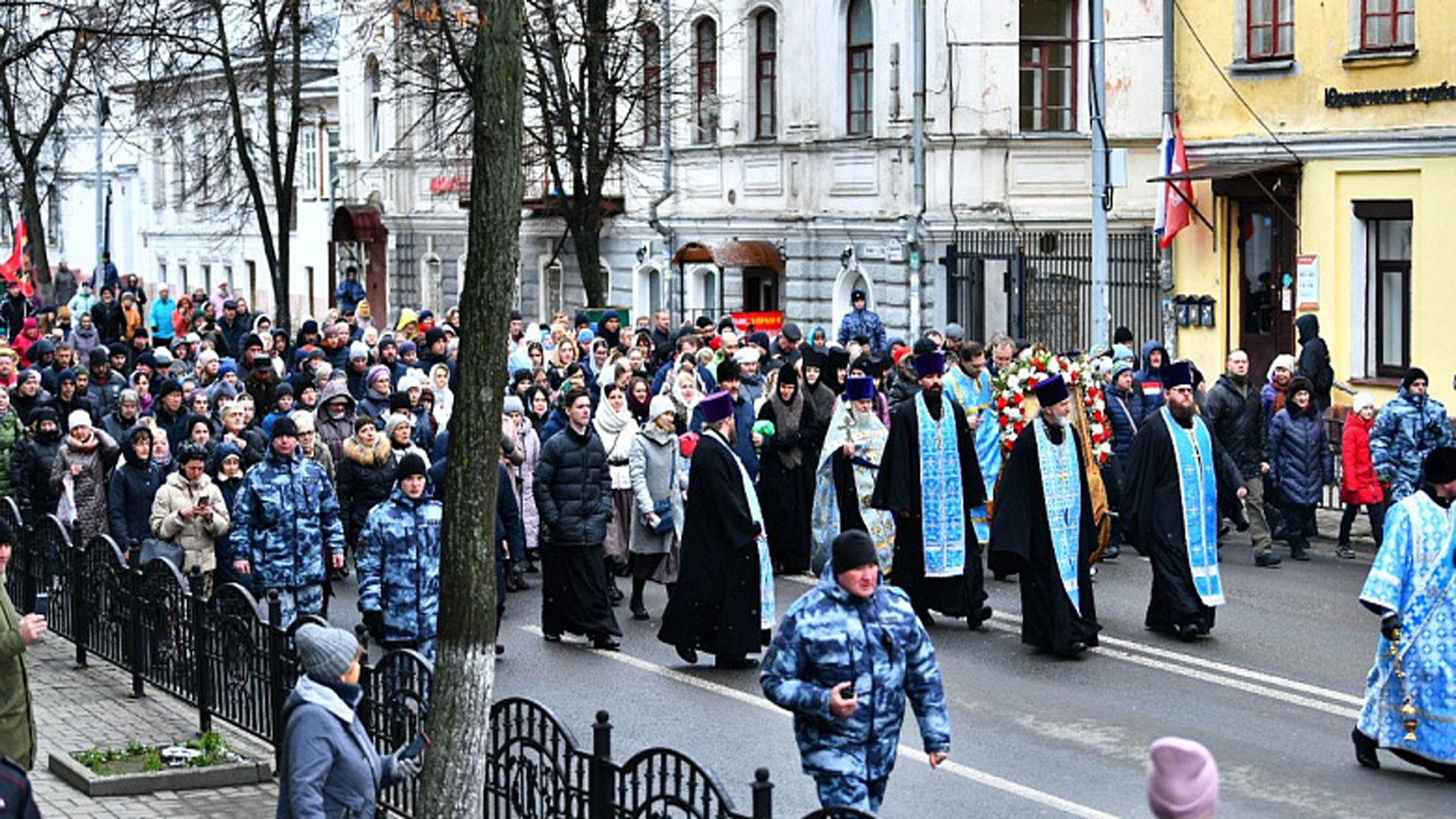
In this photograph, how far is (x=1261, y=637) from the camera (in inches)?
634

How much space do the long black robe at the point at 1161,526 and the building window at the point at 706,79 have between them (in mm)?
22948

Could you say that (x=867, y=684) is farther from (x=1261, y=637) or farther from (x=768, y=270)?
(x=768, y=270)

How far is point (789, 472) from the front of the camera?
19.4m

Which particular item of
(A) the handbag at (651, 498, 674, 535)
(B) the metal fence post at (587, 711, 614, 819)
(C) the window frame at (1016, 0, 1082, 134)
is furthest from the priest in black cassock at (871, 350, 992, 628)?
(C) the window frame at (1016, 0, 1082, 134)

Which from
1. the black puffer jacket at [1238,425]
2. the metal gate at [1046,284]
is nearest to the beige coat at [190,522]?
the black puffer jacket at [1238,425]

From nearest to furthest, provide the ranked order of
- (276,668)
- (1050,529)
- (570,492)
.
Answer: (276,668), (1050,529), (570,492)

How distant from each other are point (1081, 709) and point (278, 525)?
4.91m

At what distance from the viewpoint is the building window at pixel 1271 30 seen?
27.3 meters

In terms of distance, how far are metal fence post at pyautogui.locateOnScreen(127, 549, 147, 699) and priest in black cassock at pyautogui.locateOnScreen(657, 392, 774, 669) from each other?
316 centimetres

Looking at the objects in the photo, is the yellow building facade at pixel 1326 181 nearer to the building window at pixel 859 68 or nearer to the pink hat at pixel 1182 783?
the building window at pixel 859 68

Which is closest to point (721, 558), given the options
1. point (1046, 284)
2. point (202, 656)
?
point (202, 656)

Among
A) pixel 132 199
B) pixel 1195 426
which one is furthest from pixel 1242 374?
pixel 132 199

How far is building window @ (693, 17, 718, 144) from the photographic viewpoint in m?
38.7

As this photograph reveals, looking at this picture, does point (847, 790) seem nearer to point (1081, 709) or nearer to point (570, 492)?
point (1081, 709)
